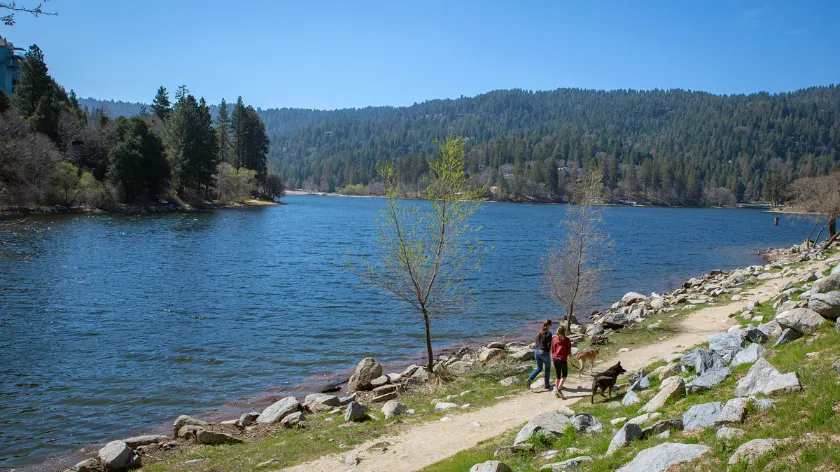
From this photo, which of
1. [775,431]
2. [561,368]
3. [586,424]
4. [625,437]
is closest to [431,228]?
[561,368]

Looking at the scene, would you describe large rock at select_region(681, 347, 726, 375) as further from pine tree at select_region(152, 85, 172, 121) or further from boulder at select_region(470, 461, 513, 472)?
pine tree at select_region(152, 85, 172, 121)

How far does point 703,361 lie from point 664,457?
5.68m

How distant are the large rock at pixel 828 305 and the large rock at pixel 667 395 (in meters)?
4.17

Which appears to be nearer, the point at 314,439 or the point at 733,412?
the point at 733,412

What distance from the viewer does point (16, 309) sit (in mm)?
26109

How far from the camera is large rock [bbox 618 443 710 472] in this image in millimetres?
6840

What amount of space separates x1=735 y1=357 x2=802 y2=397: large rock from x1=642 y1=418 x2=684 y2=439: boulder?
4.10 feet

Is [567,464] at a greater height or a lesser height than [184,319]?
greater

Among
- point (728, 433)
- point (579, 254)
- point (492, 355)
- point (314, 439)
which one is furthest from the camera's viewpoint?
point (579, 254)

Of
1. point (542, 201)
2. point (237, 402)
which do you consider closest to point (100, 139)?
point (237, 402)

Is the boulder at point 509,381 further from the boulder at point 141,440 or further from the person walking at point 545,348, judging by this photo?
the boulder at point 141,440

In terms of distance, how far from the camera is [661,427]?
8.56 meters

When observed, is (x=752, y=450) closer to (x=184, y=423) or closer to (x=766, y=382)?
(x=766, y=382)

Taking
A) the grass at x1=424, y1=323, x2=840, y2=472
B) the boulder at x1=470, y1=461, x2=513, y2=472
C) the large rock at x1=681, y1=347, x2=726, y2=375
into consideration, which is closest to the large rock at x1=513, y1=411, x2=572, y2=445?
the grass at x1=424, y1=323, x2=840, y2=472
